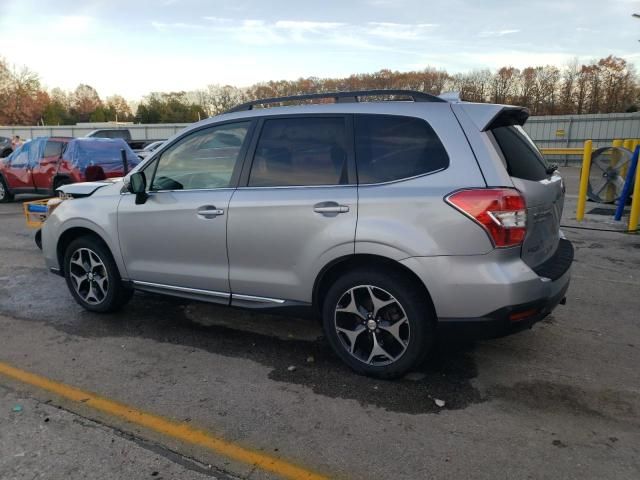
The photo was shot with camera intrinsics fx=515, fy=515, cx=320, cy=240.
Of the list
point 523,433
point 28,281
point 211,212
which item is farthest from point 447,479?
point 28,281

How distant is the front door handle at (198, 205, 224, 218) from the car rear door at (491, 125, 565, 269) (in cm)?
204

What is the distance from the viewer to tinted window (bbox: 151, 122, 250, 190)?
160 inches

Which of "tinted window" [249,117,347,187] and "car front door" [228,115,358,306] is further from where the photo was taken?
"tinted window" [249,117,347,187]

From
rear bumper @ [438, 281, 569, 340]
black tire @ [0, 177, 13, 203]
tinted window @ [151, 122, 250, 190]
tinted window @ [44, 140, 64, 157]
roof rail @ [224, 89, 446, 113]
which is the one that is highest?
roof rail @ [224, 89, 446, 113]

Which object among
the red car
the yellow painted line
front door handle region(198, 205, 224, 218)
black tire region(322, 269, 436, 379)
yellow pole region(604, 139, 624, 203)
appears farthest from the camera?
the red car

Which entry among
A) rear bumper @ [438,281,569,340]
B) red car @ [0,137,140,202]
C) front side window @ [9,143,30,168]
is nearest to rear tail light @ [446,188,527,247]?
rear bumper @ [438,281,569,340]

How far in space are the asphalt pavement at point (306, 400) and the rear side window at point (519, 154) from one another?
A: 4.64 feet

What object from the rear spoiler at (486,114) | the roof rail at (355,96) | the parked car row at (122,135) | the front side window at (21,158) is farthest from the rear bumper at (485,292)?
the parked car row at (122,135)

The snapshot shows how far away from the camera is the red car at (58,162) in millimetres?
11477

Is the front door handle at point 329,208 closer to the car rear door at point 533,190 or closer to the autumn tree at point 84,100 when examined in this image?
the car rear door at point 533,190

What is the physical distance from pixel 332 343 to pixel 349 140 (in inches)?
56.7

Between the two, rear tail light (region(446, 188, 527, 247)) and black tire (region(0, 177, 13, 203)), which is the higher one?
rear tail light (region(446, 188, 527, 247))

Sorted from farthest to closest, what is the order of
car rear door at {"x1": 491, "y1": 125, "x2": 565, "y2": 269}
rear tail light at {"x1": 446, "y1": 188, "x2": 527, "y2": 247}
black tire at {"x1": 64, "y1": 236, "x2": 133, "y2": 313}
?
black tire at {"x1": 64, "y1": 236, "x2": 133, "y2": 313}, car rear door at {"x1": 491, "y1": 125, "x2": 565, "y2": 269}, rear tail light at {"x1": 446, "y1": 188, "x2": 527, "y2": 247}

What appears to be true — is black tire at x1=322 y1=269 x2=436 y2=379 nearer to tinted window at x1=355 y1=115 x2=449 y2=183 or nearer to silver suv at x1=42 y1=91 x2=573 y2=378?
silver suv at x1=42 y1=91 x2=573 y2=378
